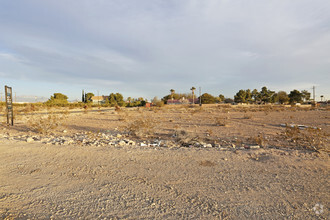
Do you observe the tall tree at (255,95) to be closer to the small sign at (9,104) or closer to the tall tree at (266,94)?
the tall tree at (266,94)

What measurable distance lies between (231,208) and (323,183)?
7.42ft

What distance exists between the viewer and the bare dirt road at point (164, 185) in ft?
9.75


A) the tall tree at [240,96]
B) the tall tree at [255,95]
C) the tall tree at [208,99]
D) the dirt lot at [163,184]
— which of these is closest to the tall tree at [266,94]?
the tall tree at [255,95]

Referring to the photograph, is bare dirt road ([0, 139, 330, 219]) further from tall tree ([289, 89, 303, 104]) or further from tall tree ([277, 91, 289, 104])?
tall tree ([277, 91, 289, 104])

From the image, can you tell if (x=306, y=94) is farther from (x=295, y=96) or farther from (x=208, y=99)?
(x=208, y=99)

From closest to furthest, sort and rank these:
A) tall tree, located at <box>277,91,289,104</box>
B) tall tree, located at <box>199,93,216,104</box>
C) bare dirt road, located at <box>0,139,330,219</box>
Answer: bare dirt road, located at <box>0,139,330,219</box>
tall tree, located at <box>199,93,216,104</box>
tall tree, located at <box>277,91,289,104</box>

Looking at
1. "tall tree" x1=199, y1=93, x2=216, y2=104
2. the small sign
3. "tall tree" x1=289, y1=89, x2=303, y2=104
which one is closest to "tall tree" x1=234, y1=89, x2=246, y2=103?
"tall tree" x1=199, y1=93, x2=216, y2=104

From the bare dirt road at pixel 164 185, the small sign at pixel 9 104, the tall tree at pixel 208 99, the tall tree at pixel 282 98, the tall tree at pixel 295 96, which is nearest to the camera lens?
the bare dirt road at pixel 164 185

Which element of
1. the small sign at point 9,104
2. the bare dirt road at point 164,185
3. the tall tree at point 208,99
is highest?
the tall tree at point 208,99

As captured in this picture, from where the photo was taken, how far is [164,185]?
12.8 ft

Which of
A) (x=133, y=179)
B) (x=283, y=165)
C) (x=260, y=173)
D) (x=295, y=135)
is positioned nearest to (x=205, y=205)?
(x=133, y=179)

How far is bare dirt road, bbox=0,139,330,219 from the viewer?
9.75 feet

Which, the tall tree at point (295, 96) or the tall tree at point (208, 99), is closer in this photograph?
the tall tree at point (208, 99)

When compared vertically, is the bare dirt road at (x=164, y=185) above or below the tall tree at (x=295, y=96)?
below
